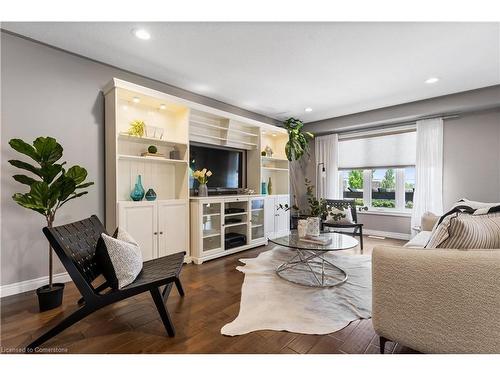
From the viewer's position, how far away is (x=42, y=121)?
2428 mm

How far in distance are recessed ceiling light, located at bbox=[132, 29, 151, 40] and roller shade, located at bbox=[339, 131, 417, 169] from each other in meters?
4.29

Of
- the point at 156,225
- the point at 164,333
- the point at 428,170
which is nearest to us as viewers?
the point at 164,333

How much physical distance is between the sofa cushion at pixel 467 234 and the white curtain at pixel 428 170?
121 inches

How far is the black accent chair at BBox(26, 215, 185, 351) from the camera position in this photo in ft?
5.07

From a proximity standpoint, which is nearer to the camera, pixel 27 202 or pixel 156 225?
pixel 27 202

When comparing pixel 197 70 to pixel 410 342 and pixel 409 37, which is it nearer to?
pixel 409 37

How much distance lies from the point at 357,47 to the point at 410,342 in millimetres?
2537

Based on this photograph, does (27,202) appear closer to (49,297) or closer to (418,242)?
(49,297)

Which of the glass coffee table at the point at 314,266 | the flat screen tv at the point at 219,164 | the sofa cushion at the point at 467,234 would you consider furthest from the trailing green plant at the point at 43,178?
the sofa cushion at the point at 467,234

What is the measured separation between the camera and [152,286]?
5.41 ft

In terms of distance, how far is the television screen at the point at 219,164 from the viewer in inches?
141

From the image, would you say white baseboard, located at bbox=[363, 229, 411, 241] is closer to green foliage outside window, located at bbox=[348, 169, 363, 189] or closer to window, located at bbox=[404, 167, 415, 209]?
window, located at bbox=[404, 167, 415, 209]

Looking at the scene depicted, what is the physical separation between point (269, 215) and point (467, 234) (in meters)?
3.18

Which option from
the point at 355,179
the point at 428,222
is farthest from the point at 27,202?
the point at 355,179
